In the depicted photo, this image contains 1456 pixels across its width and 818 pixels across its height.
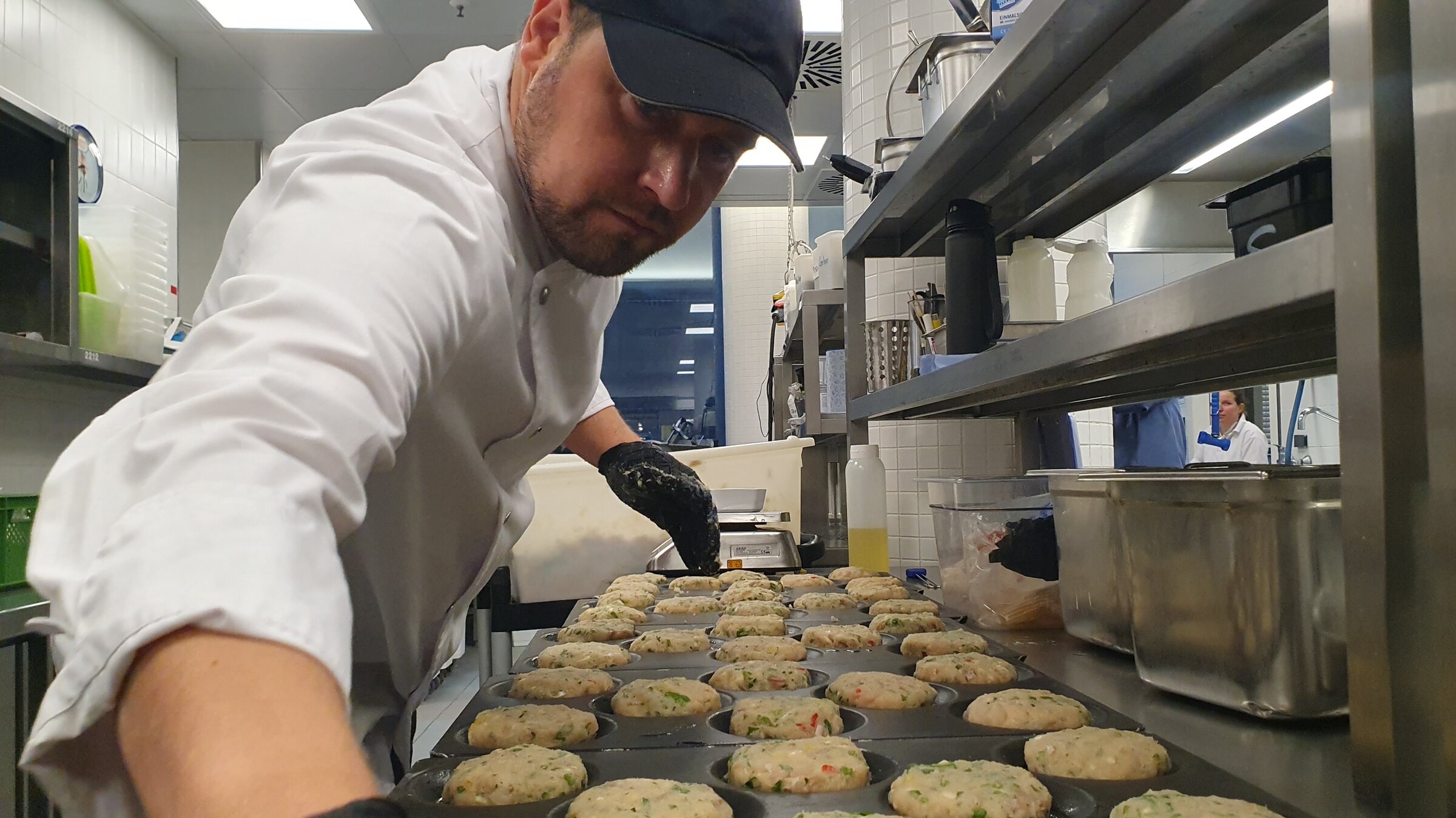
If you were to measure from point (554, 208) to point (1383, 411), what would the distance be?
38.0 inches

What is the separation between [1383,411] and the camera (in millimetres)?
653

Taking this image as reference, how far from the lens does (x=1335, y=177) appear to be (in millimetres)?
674

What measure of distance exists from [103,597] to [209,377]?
6.7 inches

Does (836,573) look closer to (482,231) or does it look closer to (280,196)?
(482,231)

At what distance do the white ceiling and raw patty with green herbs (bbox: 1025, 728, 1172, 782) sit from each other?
4227 mm

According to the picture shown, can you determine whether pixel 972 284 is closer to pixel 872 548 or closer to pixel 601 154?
pixel 872 548

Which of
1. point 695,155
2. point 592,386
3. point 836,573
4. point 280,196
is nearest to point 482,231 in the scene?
point 280,196

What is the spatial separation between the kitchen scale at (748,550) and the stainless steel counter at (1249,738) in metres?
1.29

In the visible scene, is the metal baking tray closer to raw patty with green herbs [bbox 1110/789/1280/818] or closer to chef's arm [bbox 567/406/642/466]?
raw patty with green herbs [bbox 1110/789/1280/818]

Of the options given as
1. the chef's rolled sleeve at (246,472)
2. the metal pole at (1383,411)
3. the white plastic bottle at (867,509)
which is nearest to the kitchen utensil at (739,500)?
the white plastic bottle at (867,509)

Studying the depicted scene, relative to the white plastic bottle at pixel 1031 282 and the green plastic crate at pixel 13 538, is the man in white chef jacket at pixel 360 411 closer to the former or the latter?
the white plastic bottle at pixel 1031 282

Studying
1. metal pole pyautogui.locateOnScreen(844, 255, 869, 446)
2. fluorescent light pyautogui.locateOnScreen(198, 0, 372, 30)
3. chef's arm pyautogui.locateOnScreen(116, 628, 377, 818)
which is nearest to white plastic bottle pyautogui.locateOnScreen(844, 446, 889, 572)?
metal pole pyautogui.locateOnScreen(844, 255, 869, 446)

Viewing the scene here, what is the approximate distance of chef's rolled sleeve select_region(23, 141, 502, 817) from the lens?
59 cm

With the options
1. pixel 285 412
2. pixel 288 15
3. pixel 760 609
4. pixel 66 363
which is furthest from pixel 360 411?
pixel 288 15
